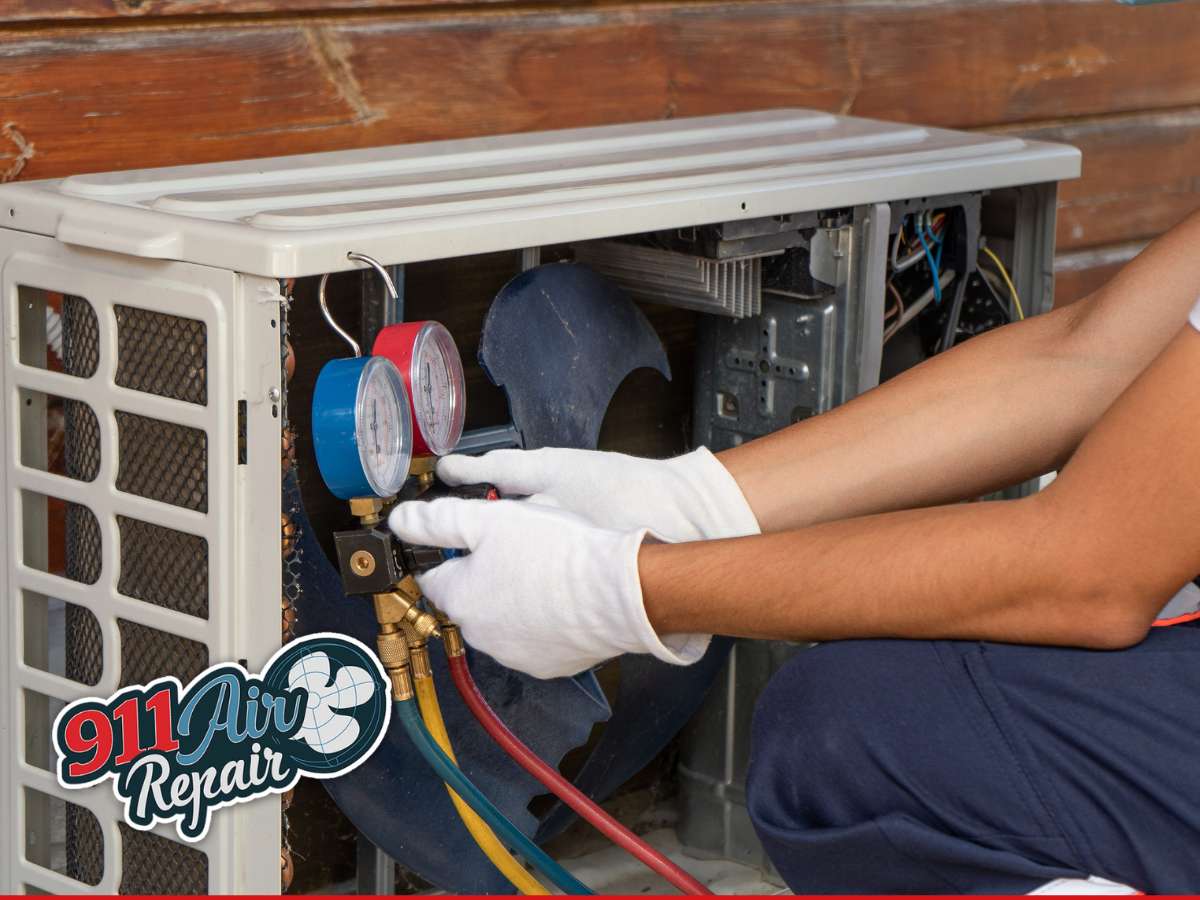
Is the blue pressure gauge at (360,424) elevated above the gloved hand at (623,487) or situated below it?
above

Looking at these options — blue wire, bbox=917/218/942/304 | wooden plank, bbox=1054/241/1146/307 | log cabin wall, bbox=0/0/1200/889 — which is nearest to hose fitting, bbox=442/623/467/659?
log cabin wall, bbox=0/0/1200/889

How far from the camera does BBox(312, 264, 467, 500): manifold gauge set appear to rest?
1.16 meters

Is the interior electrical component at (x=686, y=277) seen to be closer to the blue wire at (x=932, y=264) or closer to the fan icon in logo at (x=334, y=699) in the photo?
the blue wire at (x=932, y=264)

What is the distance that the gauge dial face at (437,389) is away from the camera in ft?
4.03

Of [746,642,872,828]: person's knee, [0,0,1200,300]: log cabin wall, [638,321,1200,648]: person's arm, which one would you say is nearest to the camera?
[638,321,1200,648]: person's arm

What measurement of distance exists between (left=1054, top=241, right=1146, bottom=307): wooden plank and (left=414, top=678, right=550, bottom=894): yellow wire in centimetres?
145

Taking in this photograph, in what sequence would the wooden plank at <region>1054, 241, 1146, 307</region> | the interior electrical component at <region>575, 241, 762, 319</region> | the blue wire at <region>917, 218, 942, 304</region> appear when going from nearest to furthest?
the interior electrical component at <region>575, 241, 762, 319</region> < the blue wire at <region>917, 218, 942, 304</region> < the wooden plank at <region>1054, 241, 1146, 307</region>

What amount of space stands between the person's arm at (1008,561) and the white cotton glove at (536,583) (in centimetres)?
2

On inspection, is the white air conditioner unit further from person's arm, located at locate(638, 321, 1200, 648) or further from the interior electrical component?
person's arm, located at locate(638, 321, 1200, 648)

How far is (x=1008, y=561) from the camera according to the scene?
1071mm

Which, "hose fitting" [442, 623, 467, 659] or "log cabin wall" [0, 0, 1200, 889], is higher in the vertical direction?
"log cabin wall" [0, 0, 1200, 889]

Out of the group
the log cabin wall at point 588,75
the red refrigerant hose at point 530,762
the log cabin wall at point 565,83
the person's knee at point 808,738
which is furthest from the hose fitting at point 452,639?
the log cabin wall at point 588,75

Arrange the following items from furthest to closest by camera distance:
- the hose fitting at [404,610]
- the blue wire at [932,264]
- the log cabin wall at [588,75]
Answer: the blue wire at [932,264] < the log cabin wall at [588,75] < the hose fitting at [404,610]

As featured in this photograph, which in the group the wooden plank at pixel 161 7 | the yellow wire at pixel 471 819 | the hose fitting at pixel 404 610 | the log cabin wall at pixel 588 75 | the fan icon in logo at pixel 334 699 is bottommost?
the yellow wire at pixel 471 819
